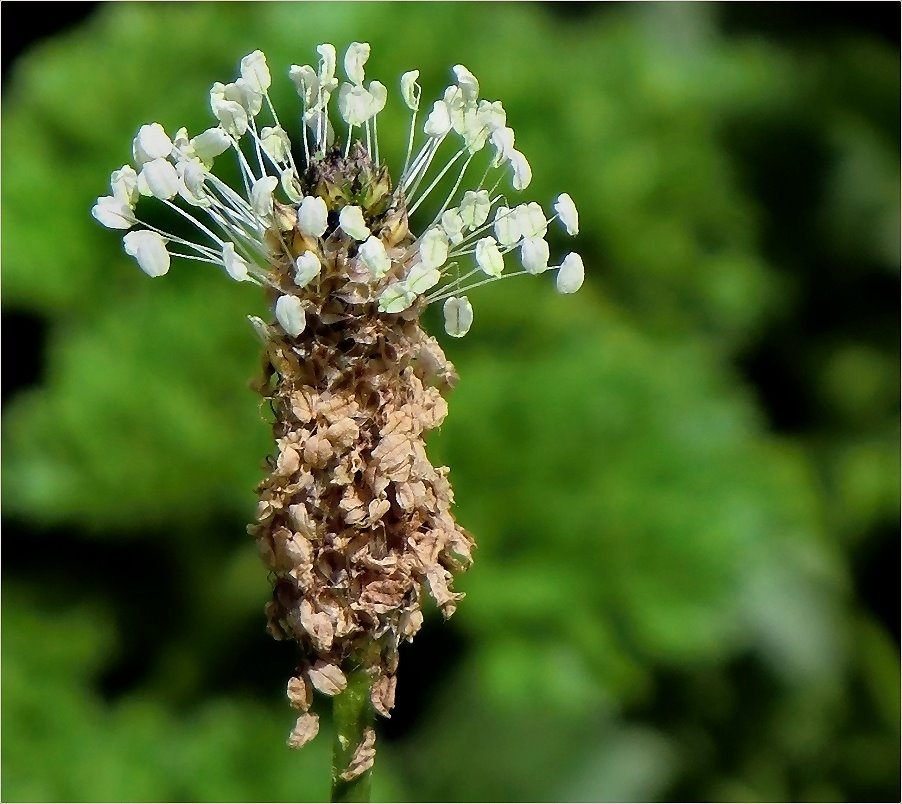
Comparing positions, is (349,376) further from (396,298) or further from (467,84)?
(467,84)

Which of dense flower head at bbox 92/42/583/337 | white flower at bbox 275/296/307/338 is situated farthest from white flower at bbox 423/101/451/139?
white flower at bbox 275/296/307/338

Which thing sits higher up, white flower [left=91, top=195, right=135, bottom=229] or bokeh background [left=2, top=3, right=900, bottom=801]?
white flower [left=91, top=195, right=135, bottom=229]

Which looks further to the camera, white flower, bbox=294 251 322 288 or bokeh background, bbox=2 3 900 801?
bokeh background, bbox=2 3 900 801

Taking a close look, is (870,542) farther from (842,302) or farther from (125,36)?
(125,36)

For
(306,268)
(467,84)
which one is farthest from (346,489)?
(467,84)

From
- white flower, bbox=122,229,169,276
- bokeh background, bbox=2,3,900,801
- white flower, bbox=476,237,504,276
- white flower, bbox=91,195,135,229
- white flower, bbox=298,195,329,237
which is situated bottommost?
bokeh background, bbox=2,3,900,801

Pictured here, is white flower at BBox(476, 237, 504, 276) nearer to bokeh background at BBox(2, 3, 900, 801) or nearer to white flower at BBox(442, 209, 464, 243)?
white flower at BBox(442, 209, 464, 243)

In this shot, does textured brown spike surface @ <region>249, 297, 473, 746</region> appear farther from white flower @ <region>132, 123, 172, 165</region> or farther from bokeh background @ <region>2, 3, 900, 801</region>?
bokeh background @ <region>2, 3, 900, 801</region>

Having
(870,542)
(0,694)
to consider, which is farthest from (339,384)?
(870,542)

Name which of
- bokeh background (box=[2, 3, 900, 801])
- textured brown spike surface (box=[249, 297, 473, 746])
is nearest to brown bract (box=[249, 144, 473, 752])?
textured brown spike surface (box=[249, 297, 473, 746])
